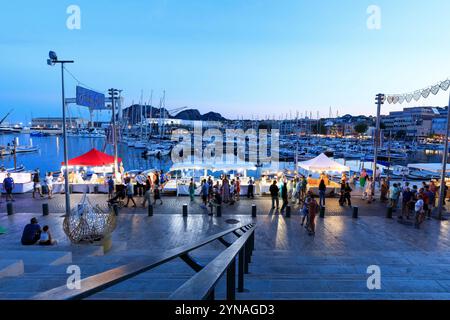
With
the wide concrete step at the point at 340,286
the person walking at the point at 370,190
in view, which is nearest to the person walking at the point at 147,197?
the wide concrete step at the point at 340,286

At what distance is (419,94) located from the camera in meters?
14.8

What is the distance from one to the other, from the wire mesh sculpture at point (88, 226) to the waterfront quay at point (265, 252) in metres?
0.29

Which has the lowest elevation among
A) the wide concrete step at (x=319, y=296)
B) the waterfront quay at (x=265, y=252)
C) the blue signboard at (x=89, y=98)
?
the waterfront quay at (x=265, y=252)

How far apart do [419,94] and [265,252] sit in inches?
485

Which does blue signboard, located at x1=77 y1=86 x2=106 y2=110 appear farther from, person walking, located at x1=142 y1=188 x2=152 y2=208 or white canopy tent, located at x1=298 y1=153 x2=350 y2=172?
white canopy tent, located at x1=298 y1=153 x2=350 y2=172

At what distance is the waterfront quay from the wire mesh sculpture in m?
0.29

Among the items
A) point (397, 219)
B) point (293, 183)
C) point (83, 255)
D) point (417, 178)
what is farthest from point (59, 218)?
point (417, 178)

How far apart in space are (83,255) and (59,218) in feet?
21.5

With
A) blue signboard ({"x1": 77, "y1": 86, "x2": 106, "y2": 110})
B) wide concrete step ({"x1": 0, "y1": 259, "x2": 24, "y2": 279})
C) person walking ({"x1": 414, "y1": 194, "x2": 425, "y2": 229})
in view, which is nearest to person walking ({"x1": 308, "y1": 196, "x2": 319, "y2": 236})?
person walking ({"x1": 414, "y1": 194, "x2": 425, "y2": 229})

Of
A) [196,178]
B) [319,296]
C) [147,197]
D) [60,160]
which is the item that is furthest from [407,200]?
[60,160]

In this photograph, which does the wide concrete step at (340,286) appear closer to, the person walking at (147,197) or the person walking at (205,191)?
the person walking at (205,191)

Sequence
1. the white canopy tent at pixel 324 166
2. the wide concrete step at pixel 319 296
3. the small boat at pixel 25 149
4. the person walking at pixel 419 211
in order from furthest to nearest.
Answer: the small boat at pixel 25 149
the white canopy tent at pixel 324 166
the person walking at pixel 419 211
the wide concrete step at pixel 319 296

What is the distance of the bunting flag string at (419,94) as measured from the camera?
42.3ft
